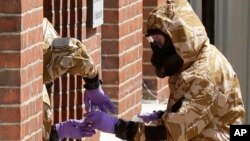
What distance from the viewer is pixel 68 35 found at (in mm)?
9578

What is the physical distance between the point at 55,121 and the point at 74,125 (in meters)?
0.80

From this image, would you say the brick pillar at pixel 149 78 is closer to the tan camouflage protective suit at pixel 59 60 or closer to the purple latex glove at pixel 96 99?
the purple latex glove at pixel 96 99

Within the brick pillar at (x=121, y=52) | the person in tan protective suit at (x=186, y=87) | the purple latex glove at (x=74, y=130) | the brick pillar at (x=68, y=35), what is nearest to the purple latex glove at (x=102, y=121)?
the person in tan protective suit at (x=186, y=87)

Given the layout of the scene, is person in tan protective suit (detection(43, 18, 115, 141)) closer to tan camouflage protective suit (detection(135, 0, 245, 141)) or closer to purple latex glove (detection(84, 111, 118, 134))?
purple latex glove (detection(84, 111, 118, 134))

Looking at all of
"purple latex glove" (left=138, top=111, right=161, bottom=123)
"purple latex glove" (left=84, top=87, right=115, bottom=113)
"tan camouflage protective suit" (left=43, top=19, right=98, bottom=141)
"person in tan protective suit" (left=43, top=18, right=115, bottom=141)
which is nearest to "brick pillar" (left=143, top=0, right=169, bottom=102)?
"purple latex glove" (left=138, top=111, right=161, bottom=123)

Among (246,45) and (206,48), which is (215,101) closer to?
(206,48)

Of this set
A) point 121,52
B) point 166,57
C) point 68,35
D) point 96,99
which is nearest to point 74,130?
point 96,99

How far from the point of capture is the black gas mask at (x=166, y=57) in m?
8.35

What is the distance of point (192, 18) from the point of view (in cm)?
848

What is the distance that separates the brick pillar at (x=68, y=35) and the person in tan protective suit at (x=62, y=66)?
64cm

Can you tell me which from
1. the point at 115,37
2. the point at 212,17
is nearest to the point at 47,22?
the point at 115,37

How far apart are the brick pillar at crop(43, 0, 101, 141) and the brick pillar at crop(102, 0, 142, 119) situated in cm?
69

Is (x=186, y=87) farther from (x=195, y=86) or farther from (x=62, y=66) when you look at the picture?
(x=62, y=66)

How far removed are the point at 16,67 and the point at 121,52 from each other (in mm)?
3047
